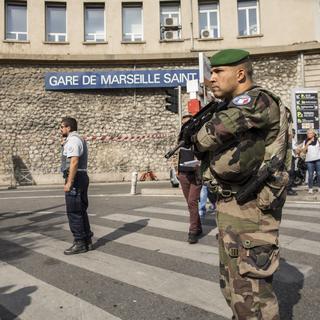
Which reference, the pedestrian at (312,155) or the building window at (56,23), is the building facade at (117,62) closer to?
the building window at (56,23)

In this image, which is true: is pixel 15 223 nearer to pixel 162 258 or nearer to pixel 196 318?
pixel 162 258

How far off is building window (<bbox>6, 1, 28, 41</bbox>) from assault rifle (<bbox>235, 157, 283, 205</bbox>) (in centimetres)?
2193

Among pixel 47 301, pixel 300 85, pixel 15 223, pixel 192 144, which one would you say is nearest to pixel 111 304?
pixel 47 301

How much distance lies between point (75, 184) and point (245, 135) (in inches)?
148

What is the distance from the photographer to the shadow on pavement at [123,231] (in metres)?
6.30

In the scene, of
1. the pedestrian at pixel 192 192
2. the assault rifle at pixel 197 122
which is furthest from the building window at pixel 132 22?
the assault rifle at pixel 197 122

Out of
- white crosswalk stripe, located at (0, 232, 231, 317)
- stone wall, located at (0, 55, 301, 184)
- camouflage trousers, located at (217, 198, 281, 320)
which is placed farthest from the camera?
stone wall, located at (0, 55, 301, 184)

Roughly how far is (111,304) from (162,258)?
158 cm

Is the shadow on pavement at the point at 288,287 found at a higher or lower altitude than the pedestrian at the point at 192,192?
lower

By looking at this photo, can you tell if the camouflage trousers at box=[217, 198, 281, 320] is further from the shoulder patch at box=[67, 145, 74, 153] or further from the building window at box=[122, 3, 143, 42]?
the building window at box=[122, 3, 143, 42]

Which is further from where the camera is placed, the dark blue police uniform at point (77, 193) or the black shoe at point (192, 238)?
the black shoe at point (192, 238)

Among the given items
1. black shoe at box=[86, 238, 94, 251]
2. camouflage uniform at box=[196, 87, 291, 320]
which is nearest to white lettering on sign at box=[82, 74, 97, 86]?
black shoe at box=[86, 238, 94, 251]

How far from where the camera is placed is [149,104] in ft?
71.7

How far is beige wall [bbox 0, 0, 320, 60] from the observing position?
Result: 21.4m
